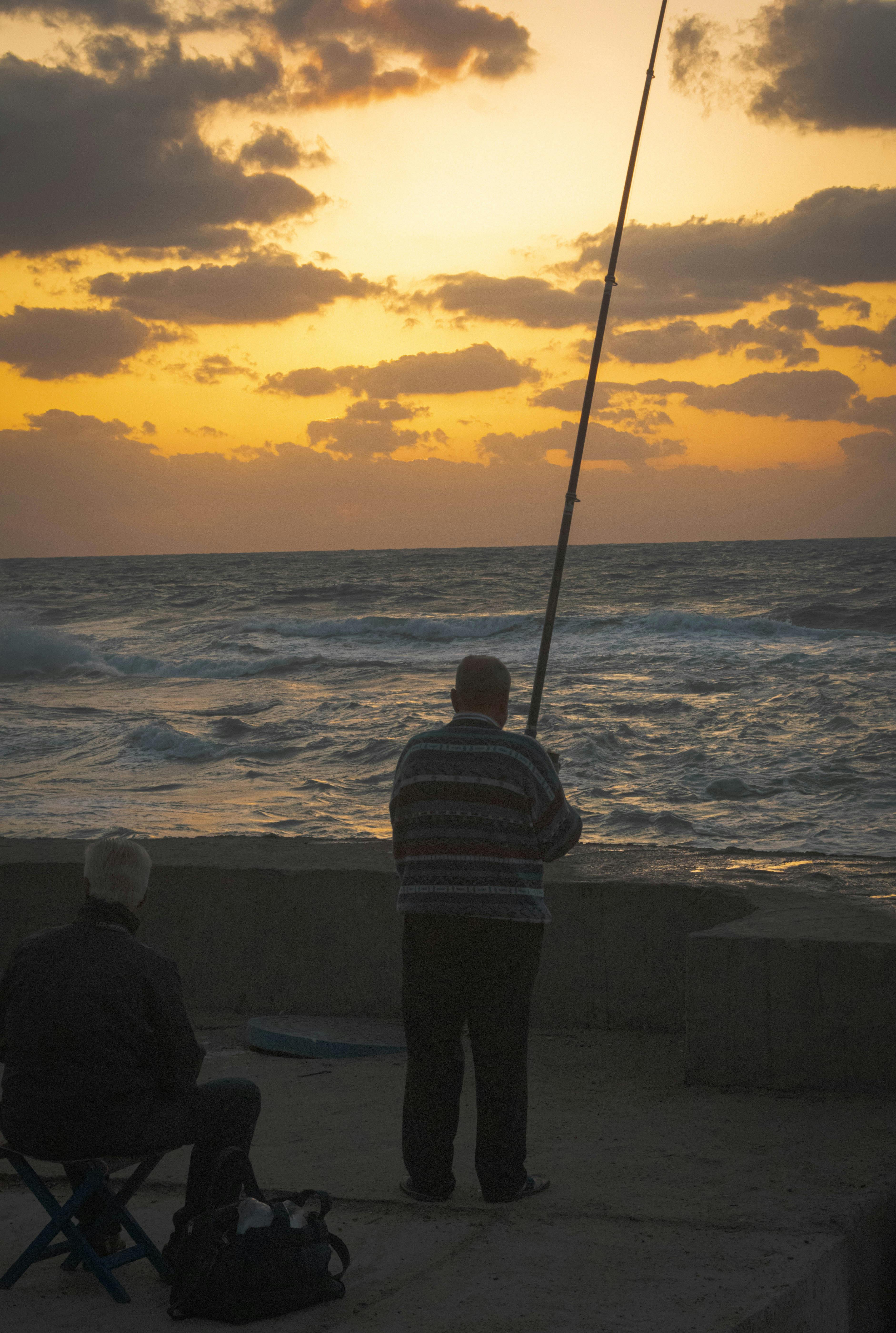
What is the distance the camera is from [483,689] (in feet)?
9.74

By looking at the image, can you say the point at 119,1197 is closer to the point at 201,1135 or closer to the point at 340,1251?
the point at 201,1135

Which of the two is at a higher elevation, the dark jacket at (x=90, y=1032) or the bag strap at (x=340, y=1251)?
the dark jacket at (x=90, y=1032)

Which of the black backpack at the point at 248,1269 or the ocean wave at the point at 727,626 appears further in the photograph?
the ocean wave at the point at 727,626

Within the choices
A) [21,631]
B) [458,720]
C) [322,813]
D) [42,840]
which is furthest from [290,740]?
[21,631]

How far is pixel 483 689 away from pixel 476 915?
0.53 m

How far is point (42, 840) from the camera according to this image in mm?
5043

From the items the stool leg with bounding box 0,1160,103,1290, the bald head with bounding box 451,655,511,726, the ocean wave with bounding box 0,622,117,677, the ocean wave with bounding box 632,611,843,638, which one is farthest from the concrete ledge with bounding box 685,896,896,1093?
the ocean wave with bounding box 632,611,843,638

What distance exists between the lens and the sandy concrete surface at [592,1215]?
2.40 metres

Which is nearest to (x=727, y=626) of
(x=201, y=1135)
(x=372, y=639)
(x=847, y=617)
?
(x=847, y=617)

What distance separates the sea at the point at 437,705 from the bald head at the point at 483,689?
4416mm

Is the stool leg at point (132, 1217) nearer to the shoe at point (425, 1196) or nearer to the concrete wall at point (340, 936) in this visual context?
the shoe at point (425, 1196)

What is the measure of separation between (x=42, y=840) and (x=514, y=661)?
21910 millimetres

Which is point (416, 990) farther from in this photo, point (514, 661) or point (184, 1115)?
point (514, 661)

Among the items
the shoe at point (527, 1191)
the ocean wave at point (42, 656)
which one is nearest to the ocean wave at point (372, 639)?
the ocean wave at point (42, 656)
